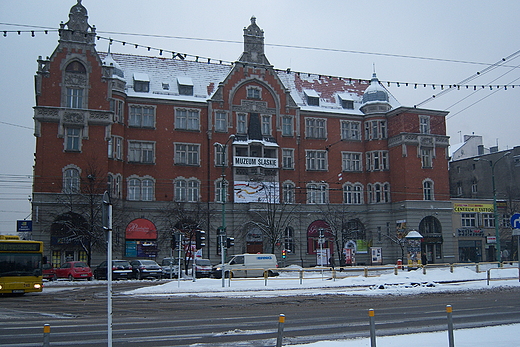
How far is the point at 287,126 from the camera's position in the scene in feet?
180

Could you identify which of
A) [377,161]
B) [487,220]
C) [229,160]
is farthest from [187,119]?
[487,220]

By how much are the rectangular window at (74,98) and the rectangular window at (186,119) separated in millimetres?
9021

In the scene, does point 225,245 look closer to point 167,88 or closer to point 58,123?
point 58,123

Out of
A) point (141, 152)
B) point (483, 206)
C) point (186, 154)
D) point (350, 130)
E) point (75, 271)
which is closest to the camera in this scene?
point (75, 271)

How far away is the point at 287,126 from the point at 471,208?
2183 centimetres

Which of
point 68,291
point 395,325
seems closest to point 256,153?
point 68,291

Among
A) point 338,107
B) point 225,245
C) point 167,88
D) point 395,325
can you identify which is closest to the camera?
point 395,325

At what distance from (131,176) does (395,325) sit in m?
38.5

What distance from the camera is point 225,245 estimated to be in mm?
31344

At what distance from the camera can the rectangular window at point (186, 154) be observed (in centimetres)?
5122

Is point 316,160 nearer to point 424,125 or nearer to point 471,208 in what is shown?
point 424,125

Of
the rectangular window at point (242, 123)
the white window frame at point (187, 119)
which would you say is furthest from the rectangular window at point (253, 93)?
the white window frame at point (187, 119)

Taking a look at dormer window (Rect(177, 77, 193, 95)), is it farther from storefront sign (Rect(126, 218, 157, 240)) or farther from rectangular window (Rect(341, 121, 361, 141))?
rectangular window (Rect(341, 121, 361, 141))

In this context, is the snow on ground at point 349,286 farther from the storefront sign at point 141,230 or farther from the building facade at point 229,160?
the storefront sign at point 141,230
